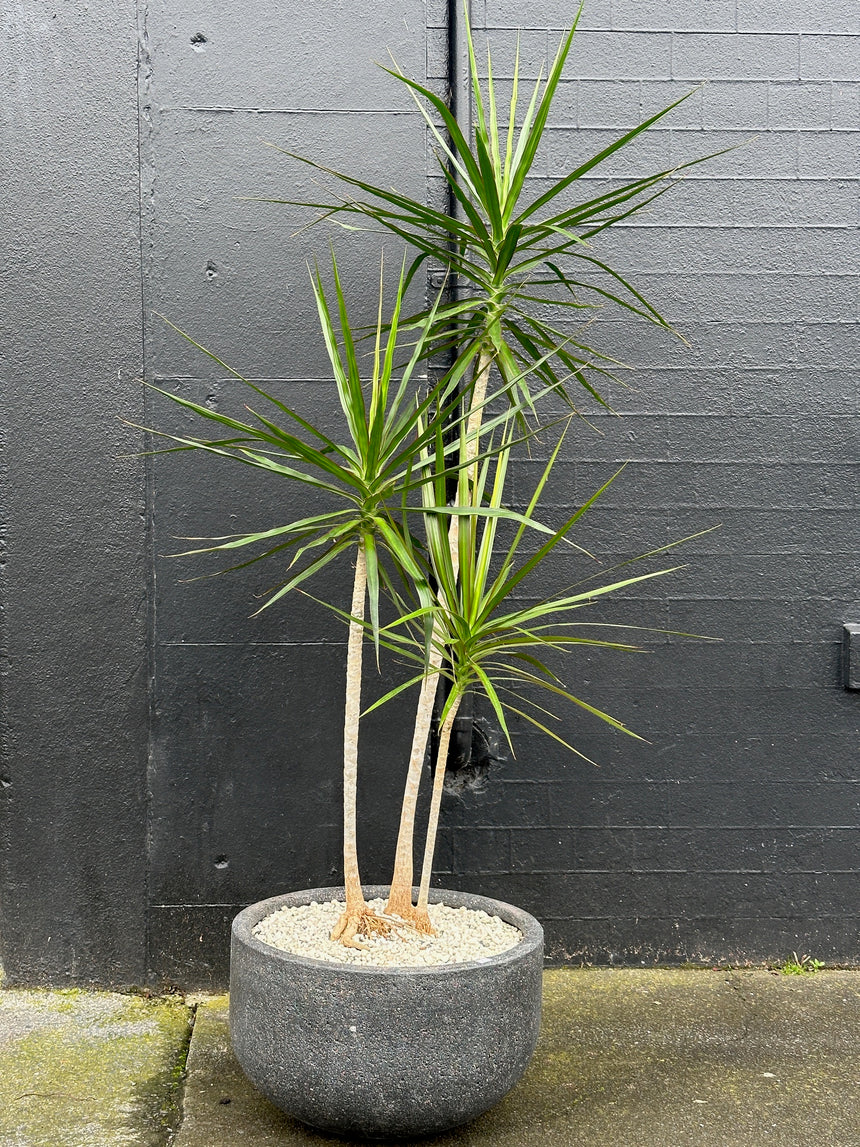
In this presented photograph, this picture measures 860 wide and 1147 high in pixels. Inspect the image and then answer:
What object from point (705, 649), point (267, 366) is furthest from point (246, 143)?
point (705, 649)

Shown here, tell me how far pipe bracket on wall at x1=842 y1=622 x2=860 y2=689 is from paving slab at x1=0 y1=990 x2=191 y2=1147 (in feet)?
7.72

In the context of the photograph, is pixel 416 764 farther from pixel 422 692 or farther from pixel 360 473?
pixel 360 473

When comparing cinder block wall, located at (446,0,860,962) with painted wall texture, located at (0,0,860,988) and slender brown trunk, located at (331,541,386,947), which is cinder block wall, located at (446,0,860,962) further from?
slender brown trunk, located at (331,541,386,947)

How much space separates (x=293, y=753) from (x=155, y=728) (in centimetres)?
44

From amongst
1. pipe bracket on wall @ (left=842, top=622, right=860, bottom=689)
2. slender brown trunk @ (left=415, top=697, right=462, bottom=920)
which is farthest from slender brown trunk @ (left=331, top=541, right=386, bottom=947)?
pipe bracket on wall @ (left=842, top=622, right=860, bottom=689)

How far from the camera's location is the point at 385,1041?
7.27ft

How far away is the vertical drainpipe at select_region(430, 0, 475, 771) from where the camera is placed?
3.23 meters

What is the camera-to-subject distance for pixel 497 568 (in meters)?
3.32

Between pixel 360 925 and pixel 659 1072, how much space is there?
0.92 m

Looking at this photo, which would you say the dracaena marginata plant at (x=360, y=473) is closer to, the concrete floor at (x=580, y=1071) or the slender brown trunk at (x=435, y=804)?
the slender brown trunk at (x=435, y=804)

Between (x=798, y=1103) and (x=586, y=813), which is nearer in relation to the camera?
(x=798, y=1103)

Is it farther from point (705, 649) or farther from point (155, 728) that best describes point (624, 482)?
point (155, 728)

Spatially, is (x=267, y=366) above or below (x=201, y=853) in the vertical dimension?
above

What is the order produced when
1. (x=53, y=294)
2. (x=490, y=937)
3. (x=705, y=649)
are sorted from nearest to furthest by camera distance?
1. (x=490, y=937)
2. (x=53, y=294)
3. (x=705, y=649)
